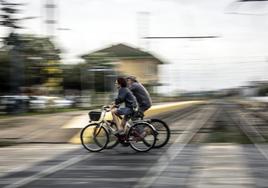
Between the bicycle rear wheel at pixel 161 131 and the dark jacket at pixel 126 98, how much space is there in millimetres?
691

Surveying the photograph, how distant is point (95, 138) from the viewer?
15406mm

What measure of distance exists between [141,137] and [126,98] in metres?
1.03

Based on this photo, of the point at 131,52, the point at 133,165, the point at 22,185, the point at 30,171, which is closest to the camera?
the point at 22,185

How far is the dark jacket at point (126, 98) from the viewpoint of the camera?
50.0 feet

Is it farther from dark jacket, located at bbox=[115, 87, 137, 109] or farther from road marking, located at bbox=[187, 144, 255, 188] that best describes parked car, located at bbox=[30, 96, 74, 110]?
road marking, located at bbox=[187, 144, 255, 188]

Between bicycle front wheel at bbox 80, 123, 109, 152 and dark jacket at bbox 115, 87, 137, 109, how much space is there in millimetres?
832

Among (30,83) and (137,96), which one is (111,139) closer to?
(137,96)

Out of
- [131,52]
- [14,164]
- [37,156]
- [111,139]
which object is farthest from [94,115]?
[131,52]

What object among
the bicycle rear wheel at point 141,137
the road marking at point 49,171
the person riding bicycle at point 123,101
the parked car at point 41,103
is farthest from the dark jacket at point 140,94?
the parked car at point 41,103

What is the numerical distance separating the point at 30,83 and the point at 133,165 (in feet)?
132

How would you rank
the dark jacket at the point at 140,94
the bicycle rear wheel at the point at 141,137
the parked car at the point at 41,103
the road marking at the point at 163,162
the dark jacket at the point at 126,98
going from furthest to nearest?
the parked car at the point at 41,103 < the dark jacket at the point at 140,94 < the dark jacket at the point at 126,98 < the bicycle rear wheel at the point at 141,137 < the road marking at the point at 163,162

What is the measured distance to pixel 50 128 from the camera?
22062 millimetres

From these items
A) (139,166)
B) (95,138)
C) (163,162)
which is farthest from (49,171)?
(95,138)

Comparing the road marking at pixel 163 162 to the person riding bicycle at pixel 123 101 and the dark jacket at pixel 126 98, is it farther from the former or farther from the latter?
the dark jacket at pixel 126 98
